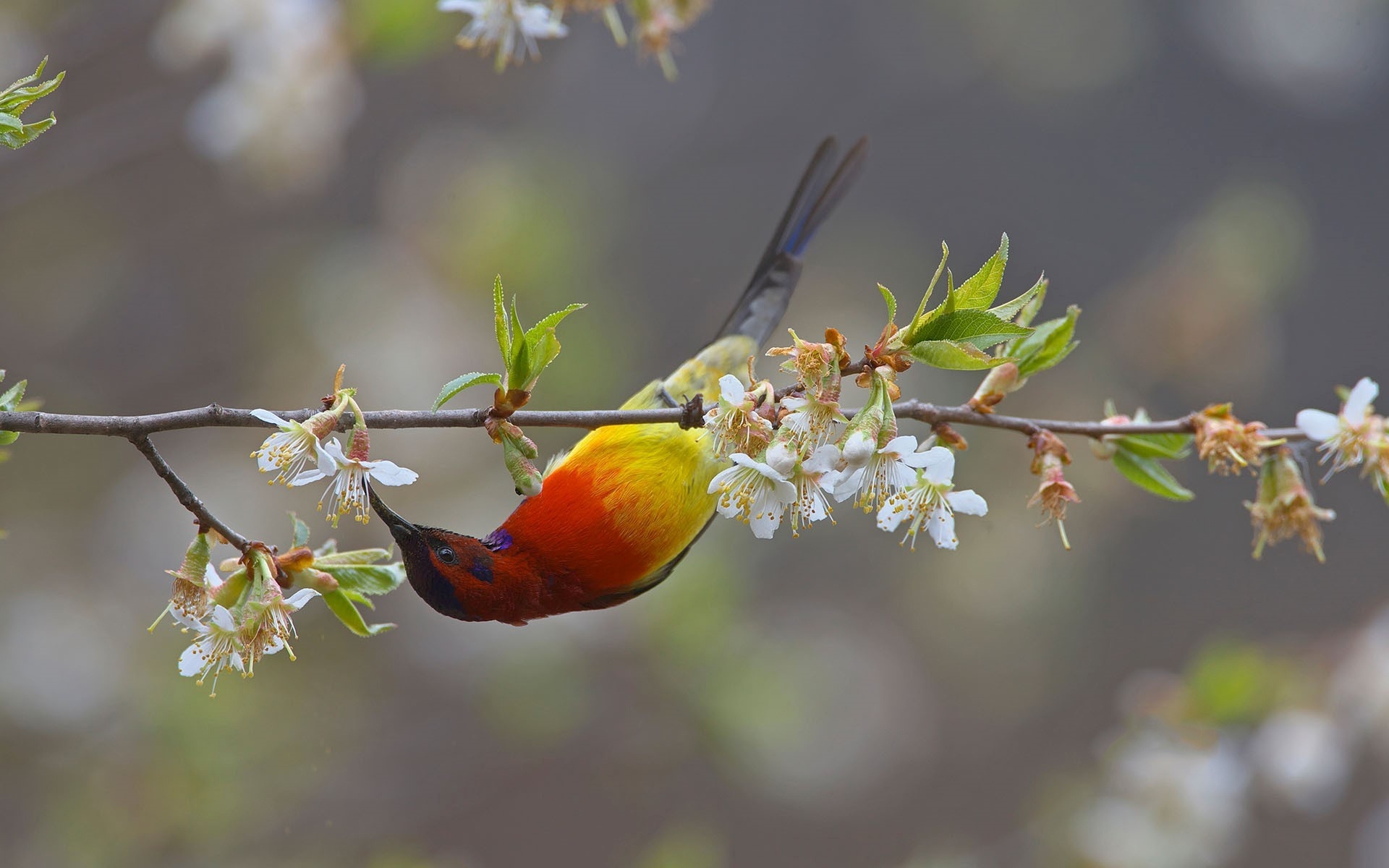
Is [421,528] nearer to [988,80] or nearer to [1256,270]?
[1256,270]

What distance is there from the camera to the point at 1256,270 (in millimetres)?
2645

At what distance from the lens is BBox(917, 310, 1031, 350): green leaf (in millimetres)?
796

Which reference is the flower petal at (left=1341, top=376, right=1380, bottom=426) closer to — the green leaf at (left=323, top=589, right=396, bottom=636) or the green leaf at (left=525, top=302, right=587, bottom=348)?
the green leaf at (left=525, top=302, right=587, bottom=348)

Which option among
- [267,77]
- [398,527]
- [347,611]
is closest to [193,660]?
[347,611]

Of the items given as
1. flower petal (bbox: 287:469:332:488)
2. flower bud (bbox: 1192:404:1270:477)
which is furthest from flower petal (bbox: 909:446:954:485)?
flower petal (bbox: 287:469:332:488)

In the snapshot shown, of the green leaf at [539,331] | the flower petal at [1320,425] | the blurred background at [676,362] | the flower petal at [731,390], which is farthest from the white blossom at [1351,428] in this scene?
the blurred background at [676,362]

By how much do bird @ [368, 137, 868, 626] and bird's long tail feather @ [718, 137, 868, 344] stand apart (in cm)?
6

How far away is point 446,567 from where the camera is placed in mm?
1065

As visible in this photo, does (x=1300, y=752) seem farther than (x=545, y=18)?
Yes

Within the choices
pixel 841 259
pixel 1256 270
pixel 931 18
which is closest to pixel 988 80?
pixel 931 18

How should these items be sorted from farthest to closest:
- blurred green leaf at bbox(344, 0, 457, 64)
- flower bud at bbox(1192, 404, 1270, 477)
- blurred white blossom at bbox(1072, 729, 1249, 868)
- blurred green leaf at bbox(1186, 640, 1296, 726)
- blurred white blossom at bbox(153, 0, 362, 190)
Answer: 1. blurred white blossom at bbox(1072, 729, 1249, 868)
2. blurred white blossom at bbox(153, 0, 362, 190)
3. blurred green leaf at bbox(1186, 640, 1296, 726)
4. blurred green leaf at bbox(344, 0, 457, 64)
5. flower bud at bbox(1192, 404, 1270, 477)

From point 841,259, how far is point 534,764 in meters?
1.75

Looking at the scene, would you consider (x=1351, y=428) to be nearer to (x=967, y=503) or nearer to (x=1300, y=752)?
(x=967, y=503)

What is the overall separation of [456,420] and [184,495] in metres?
0.23
